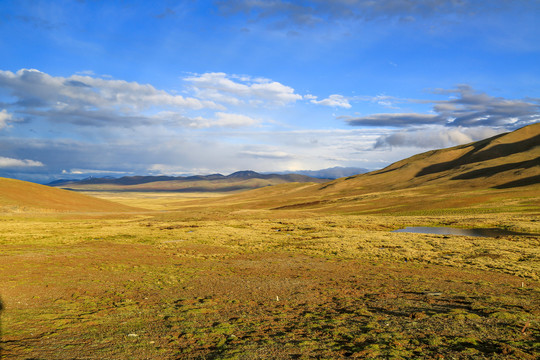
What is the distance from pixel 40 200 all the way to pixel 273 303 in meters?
116

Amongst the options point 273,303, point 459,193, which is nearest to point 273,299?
point 273,303

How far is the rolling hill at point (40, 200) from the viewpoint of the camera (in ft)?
324

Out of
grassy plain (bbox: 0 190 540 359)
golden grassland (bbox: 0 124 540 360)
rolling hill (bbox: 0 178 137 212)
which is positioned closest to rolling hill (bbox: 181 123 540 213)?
golden grassland (bbox: 0 124 540 360)

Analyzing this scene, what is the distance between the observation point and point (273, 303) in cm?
1752

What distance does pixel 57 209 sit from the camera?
4168 inches

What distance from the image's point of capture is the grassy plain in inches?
453

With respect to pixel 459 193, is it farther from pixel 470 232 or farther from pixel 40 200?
pixel 40 200

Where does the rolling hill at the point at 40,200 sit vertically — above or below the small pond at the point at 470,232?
A: above

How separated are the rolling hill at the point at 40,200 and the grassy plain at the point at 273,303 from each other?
76.0m

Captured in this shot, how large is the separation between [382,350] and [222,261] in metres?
22.0

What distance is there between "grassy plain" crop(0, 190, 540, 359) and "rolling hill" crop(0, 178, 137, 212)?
76.0 metres

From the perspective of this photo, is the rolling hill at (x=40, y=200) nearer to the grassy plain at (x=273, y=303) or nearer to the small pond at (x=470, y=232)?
the grassy plain at (x=273, y=303)

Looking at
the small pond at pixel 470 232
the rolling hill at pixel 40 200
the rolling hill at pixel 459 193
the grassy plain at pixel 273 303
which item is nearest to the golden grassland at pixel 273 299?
the grassy plain at pixel 273 303

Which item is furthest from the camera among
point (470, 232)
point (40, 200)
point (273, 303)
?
point (40, 200)
